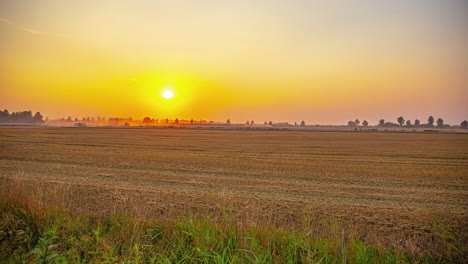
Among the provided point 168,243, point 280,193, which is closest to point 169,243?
point 168,243

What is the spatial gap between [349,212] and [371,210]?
3.54 feet

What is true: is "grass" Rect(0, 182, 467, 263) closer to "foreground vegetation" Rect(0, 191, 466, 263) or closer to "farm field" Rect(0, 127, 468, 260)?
"foreground vegetation" Rect(0, 191, 466, 263)

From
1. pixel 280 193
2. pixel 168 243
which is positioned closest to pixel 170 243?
pixel 168 243

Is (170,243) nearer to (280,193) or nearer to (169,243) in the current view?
(169,243)

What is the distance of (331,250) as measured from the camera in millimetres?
5355

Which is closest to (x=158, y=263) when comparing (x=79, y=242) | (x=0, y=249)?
(x=79, y=242)

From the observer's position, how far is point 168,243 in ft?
18.1

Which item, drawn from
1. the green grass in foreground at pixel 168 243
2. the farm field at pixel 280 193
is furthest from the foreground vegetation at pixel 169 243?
the farm field at pixel 280 193

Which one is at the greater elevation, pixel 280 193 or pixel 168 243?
pixel 168 243

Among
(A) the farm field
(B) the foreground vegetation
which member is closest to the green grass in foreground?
(B) the foreground vegetation

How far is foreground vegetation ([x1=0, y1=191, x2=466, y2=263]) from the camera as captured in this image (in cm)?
491

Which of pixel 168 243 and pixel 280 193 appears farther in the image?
pixel 280 193

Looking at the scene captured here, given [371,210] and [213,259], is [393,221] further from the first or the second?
[213,259]

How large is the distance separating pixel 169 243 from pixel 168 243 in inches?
2.2
